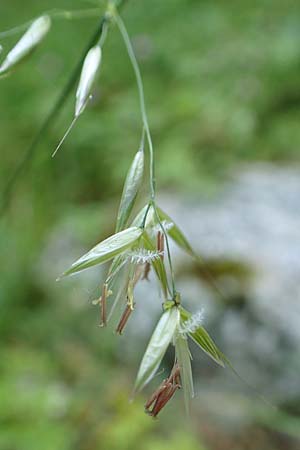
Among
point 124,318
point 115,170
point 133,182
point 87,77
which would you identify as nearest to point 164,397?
point 124,318

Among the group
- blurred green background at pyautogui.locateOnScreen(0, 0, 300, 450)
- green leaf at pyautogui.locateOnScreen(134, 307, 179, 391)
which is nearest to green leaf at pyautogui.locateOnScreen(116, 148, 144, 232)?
green leaf at pyautogui.locateOnScreen(134, 307, 179, 391)

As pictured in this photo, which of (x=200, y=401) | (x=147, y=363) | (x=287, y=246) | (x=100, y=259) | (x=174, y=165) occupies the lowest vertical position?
(x=200, y=401)

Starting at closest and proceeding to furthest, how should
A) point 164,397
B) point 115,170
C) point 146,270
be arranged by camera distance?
1. point 164,397
2. point 146,270
3. point 115,170

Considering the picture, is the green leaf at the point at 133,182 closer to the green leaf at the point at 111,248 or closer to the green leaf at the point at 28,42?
the green leaf at the point at 111,248

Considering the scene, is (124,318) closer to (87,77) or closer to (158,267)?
(158,267)

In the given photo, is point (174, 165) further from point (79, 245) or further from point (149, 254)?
point (149, 254)

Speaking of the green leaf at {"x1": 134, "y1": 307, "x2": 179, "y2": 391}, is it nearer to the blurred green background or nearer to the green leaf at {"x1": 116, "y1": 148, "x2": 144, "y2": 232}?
the green leaf at {"x1": 116, "y1": 148, "x2": 144, "y2": 232}

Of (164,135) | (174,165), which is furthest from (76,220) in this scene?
(164,135)
